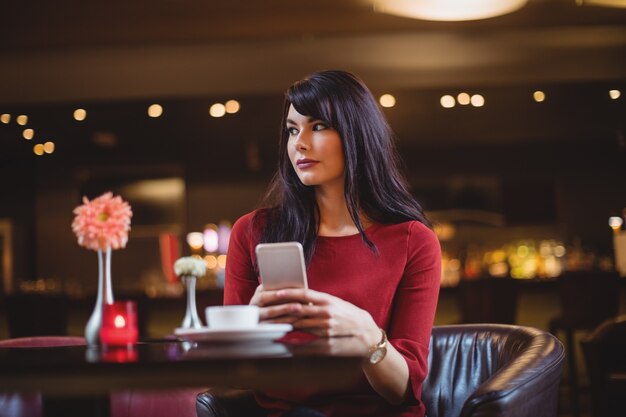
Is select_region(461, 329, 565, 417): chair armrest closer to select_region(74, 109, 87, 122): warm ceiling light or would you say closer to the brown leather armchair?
the brown leather armchair

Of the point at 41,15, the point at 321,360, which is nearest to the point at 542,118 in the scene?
the point at 41,15

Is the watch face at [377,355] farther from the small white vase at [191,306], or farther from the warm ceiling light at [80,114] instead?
the warm ceiling light at [80,114]

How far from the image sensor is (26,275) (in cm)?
886

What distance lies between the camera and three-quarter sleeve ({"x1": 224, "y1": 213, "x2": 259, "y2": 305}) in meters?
2.08

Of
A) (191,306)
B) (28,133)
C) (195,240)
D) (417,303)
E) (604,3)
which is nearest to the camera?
(417,303)

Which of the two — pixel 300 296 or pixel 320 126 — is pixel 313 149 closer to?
pixel 320 126

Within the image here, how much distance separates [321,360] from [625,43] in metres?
6.06

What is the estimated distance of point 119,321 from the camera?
187 centimetres

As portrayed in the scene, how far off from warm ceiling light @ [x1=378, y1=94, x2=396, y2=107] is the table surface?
554 cm

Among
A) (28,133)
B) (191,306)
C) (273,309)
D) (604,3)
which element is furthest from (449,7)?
(273,309)

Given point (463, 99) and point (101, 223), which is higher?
point (463, 99)

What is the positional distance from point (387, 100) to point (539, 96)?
1210 millimetres

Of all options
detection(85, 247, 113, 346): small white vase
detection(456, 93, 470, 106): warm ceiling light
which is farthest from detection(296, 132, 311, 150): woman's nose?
detection(456, 93, 470, 106): warm ceiling light

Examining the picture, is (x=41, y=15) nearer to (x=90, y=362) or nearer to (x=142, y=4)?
(x=142, y=4)
